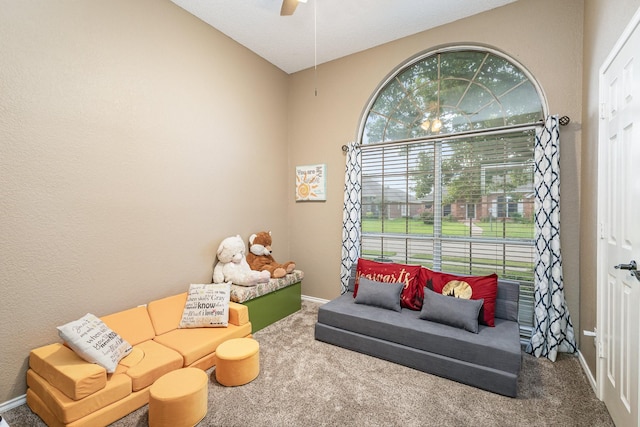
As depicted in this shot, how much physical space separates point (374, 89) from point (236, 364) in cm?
335

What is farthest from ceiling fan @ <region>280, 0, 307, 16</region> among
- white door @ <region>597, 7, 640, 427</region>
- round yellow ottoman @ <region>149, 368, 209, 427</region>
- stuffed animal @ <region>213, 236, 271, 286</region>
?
round yellow ottoman @ <region>149, 368, 209, 427</region>

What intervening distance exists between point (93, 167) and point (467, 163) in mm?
3515

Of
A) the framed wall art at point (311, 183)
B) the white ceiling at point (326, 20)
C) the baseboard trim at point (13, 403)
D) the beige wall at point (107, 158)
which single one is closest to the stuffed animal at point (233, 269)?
the beige wall at point (107, 158)

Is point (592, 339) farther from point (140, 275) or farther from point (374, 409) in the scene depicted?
point (140, 275)

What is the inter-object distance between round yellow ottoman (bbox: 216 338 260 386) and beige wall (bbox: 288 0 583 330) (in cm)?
188

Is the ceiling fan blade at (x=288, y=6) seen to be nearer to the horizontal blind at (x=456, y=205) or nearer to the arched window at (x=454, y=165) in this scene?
the arched window at (x=454, y=165)

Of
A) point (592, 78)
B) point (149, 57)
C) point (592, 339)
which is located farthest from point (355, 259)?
point (149, 57)

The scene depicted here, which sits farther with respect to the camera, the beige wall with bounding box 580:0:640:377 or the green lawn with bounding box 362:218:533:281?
the green lawn with bounding box 362:218:533:281

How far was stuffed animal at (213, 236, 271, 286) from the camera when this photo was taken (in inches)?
124

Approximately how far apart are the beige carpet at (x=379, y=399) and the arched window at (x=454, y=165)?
916 millimetres

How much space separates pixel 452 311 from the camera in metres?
2.47

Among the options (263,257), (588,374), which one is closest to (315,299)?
(263,257)

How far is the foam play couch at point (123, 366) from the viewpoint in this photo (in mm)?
1677

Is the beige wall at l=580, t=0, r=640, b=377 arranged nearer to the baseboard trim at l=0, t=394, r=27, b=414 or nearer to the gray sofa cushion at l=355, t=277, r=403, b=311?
the gray sofa cushion at l=355, t=277, r=403, b=311
